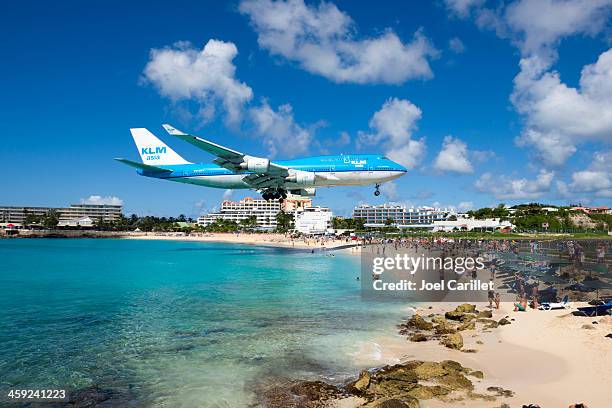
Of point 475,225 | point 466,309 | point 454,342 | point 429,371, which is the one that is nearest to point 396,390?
point 429,371

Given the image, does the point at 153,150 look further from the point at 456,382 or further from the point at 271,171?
the point at 456,382

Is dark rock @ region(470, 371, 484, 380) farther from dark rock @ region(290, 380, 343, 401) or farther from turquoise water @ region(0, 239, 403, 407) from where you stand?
dark rock @ region(290, 380, 343, 401)

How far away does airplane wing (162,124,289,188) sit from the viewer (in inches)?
1287

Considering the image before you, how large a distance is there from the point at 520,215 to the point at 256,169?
406 feet

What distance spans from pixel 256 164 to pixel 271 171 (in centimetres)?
173

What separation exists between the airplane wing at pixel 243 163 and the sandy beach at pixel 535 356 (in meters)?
21.2

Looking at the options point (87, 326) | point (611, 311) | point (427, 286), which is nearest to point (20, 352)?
point (87, 326)

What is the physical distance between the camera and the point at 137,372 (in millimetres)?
14930

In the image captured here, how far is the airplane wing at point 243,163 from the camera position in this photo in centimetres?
3269

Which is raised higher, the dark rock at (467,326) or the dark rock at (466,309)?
the dark rock at (466,309)

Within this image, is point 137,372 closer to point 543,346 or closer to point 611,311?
point 543,346

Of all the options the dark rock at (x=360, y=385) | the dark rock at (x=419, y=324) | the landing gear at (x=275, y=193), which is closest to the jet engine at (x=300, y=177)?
the landing gear at (x=275, y=193)

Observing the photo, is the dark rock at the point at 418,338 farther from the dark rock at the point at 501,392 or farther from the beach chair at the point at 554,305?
the beach chair at the point at 554,305

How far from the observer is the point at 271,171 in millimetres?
37469
